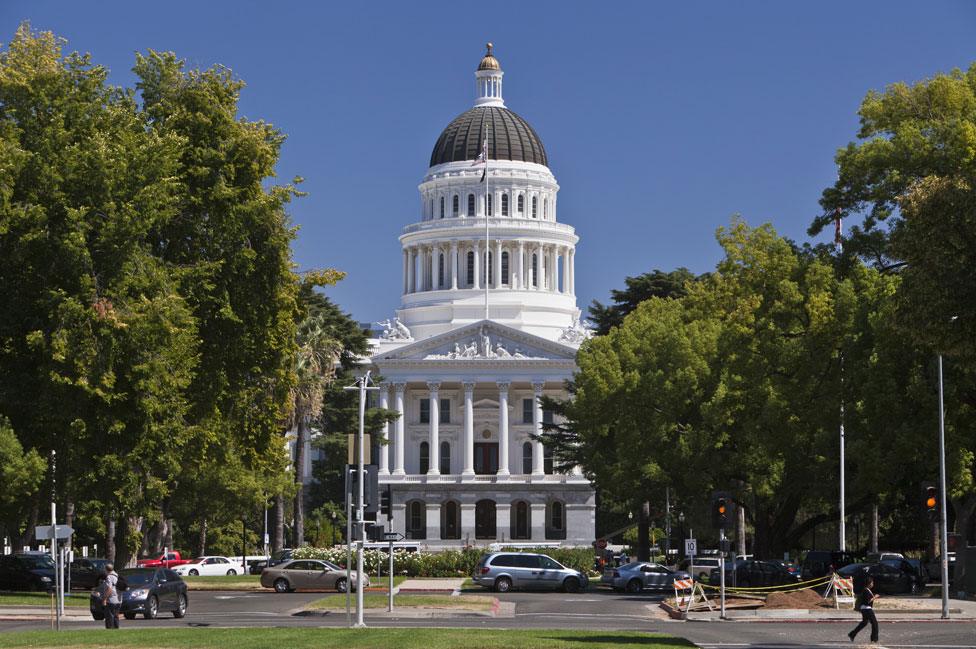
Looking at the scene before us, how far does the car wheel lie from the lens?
41938 mm

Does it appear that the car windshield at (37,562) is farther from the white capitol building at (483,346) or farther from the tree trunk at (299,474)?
the white capitol building at (483,346)

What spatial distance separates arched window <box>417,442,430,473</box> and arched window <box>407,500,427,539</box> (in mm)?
4444

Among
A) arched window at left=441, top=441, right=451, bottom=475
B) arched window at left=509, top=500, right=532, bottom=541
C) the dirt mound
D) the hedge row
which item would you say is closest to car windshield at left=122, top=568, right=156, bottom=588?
the dirt mound

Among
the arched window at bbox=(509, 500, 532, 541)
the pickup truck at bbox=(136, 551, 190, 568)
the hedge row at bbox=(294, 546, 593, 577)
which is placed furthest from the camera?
the arched window at bbox=(509, 500, 532, 541)

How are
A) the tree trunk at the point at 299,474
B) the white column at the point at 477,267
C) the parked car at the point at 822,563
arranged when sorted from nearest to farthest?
the parked car at the point at 822,563 → the tree trunk at the point at 299,474 → the white column at the point at 477,267

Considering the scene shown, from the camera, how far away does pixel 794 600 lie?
43906 millimetres

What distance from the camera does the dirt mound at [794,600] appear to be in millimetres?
43438

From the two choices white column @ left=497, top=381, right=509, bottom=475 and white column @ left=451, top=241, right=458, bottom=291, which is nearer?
white column @ left=497, top=381, right=509, bottom=475

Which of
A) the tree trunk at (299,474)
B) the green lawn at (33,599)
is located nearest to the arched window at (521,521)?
the tree trunk at (299,474)

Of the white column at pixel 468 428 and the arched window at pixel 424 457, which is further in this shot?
the arched window at pixel 424 457

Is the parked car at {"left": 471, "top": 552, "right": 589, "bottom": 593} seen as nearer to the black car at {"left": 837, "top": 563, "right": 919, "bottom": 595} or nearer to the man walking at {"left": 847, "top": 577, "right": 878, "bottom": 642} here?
the black car at {"left": 837, "top": 563, "right": 919, "bottom": 595}

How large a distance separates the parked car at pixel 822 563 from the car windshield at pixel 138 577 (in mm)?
24164

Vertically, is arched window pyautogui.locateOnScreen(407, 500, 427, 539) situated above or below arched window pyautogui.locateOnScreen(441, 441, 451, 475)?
below

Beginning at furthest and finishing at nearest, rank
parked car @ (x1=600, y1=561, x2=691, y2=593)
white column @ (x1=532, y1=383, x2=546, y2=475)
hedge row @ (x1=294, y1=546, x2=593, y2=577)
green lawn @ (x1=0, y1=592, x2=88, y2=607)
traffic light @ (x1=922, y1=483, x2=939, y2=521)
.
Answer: white column @ (x1=532, y1=383, x2=546, y2=475), hedge row @ (x1=294, y1=546, x2=593, y2=577), parked car @ (x1=600, y1=561, x2=691, y2=593), green lawn @ (x1=0, y1=592, x2=88, y2=607), traffic light @ (x1=922, y1=483, x2=939, y2=521)
